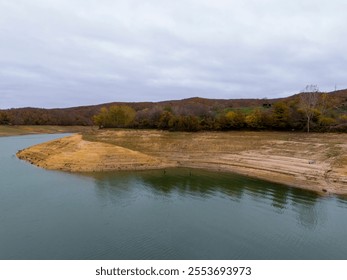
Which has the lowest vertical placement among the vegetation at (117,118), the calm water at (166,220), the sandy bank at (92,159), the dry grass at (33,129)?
the calm water at (166,220)

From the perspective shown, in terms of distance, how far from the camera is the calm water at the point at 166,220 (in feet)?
42.7

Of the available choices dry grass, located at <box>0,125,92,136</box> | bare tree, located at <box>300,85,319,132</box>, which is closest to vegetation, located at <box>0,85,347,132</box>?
bare tree, located at <box>300,85,319,132</box>

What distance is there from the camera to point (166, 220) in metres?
16.8

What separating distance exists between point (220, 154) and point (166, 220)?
2014 cm

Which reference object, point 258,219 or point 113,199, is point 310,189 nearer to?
point 258,219

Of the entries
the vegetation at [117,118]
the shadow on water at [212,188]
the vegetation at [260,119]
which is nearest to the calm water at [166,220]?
the shadow on water at [212,188]

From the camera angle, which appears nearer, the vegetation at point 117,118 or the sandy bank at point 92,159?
the sandy bank at point 92,159

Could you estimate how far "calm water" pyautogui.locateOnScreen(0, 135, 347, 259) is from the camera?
1302 centimetres

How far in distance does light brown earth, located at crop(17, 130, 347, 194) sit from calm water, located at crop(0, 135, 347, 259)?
3599 millimetres

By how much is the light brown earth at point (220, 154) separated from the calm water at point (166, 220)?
3599 millimetres

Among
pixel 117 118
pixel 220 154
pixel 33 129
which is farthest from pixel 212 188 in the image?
pixel 33 129

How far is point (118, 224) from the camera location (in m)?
16.0

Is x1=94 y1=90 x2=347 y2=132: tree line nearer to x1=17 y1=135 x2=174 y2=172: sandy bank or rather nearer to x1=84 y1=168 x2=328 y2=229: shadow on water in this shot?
x1=17 y1=135 x2=174 y2=172: sandy bank

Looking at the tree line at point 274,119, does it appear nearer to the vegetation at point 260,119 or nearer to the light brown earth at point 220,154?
the vegetation at point 260,119
